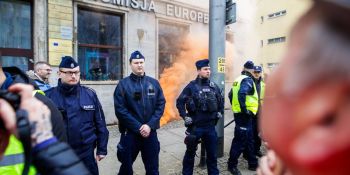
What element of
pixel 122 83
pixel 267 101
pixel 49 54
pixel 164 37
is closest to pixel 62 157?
pixel 267 101

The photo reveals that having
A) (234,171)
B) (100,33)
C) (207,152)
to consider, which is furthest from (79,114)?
(100,33)

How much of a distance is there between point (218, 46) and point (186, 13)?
16.0 ft

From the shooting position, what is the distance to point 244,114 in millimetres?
5047

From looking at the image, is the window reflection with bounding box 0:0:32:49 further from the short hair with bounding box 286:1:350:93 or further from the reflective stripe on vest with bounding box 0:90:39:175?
the short hair with bounding box 286:1:350:93

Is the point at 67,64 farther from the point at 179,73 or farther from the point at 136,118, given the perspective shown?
the point at 179,73

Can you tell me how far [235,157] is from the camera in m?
4.82

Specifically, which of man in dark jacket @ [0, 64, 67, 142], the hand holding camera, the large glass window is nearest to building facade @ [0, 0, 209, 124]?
the large glass window

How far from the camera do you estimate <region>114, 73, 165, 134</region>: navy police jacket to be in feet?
13.3

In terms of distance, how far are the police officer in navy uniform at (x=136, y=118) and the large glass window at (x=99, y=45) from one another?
4.43 metres

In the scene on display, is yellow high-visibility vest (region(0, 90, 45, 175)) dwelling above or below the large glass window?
below

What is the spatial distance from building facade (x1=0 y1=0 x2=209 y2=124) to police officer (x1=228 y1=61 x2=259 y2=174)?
443 cm

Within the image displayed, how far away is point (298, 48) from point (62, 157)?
827 millimetres

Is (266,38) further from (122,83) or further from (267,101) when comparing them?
(267,101)

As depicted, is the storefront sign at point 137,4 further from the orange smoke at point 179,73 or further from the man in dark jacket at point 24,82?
the man in dark jacket at point 24,82
